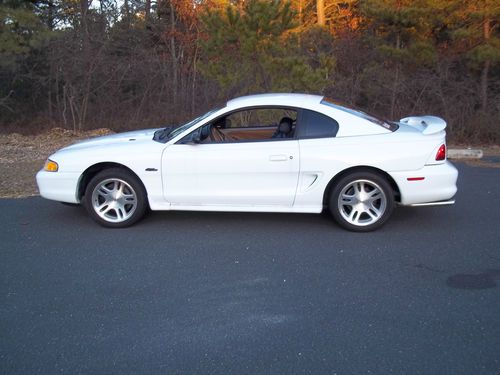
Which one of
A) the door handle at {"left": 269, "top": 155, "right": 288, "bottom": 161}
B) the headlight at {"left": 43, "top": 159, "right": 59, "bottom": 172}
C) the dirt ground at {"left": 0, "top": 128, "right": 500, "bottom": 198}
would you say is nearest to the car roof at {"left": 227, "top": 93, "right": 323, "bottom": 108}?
the door handle at {"left": 269, "top": 155, "right": 288, "bottom": 161}

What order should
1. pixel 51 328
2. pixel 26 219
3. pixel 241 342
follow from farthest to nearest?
pixel 26 219 < pixel 51 328 < pixel 241 342

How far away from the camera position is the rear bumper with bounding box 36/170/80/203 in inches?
226

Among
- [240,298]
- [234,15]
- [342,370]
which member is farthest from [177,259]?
Answer: [234,15]

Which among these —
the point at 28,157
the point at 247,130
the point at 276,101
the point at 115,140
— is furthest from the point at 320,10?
the point at 115,140

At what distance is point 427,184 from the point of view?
541 centimetres

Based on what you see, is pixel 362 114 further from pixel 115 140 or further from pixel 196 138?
pixel 115 140

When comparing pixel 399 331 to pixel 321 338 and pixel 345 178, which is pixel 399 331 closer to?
pixel 321 338

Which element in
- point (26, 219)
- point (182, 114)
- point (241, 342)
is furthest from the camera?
point (182, 114)

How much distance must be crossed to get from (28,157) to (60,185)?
6.42 m

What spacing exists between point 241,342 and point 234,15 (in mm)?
11182

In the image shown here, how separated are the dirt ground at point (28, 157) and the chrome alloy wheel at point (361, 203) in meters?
4.96

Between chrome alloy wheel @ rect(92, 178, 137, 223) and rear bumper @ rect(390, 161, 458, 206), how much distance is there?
3051 mm

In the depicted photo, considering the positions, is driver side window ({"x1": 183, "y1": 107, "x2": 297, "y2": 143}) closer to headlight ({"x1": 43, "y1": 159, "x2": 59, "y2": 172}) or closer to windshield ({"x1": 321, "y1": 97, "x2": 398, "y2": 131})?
windshield ({"x1": 321, "y1": 97, "x2": 398, "y2": 131})

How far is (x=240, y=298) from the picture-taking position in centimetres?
396
